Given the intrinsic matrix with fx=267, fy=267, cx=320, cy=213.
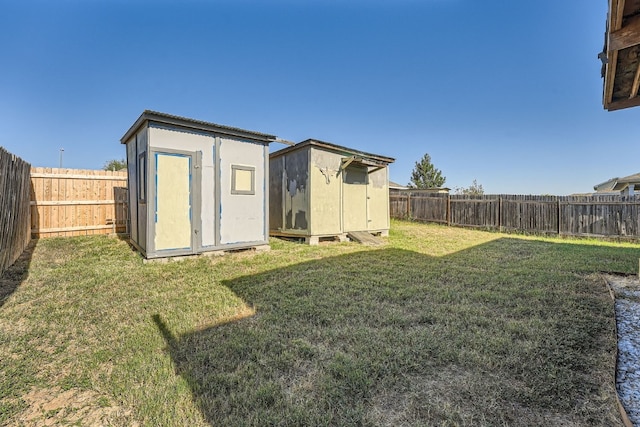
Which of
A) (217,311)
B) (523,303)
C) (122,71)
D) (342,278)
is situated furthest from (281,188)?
(122,71)

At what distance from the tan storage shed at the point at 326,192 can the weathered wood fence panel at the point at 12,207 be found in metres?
5.49

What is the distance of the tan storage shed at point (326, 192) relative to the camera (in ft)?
24.1

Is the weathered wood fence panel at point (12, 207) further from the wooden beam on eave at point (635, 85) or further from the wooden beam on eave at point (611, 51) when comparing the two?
the wooden beam on eave at point (635, 85)

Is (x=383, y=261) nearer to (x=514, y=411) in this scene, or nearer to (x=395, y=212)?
(x=514, y=411)

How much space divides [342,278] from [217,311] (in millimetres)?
1934

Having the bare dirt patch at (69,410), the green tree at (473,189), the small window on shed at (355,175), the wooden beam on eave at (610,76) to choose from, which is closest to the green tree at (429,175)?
the green tree at (473,189)

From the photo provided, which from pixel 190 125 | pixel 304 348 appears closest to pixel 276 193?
pixel 190 125

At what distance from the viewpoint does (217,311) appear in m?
2.87

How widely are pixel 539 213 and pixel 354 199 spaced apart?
23.6ft

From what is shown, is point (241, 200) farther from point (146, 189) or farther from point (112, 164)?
point (112, 164)

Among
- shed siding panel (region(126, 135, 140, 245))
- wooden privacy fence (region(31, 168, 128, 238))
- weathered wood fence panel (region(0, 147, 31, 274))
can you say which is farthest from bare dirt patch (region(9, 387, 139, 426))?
wooden privacy fence (region(31, 168, 128, 238))

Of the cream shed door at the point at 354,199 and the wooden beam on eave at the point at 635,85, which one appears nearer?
the wooden beam on eave at the point at 635,85

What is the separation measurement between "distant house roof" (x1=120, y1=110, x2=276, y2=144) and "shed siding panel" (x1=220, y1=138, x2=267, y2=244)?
0.55 feet

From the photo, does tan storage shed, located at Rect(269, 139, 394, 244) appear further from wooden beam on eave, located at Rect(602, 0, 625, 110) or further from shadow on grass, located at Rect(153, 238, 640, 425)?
wooden beam on eave, located at Rect(602, 0, 625, 110)
